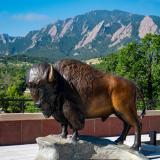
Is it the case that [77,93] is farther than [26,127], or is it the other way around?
[26,127]

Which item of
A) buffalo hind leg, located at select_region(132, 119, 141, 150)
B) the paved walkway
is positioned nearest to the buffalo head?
buffalo hind leg, located at select_region(132, 119, 141, 150)

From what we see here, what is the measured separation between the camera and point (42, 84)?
22.2 feet

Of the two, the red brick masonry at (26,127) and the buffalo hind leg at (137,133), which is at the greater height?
the buffalo hind leg at (137,133)

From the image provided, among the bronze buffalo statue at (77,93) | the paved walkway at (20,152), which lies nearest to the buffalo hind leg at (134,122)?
the bronze buffalo statue at (77,93)

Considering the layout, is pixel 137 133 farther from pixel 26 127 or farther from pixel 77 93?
pixel 26 127

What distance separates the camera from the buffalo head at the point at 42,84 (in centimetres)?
678

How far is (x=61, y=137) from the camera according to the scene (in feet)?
24.1

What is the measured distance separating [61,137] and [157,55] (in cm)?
2087

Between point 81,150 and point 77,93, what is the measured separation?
0.90 metres

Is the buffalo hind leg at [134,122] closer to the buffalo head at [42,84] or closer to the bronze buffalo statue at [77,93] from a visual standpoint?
the bronze buffalo statue at [77,93]

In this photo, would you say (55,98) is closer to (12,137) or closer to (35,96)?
(35,96)

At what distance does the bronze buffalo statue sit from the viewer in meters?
6.84

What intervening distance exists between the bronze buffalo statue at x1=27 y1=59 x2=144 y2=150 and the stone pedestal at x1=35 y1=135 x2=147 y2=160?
0.55 ft

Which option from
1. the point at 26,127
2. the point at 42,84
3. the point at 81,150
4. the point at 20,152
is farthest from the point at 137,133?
the point at 26,127
